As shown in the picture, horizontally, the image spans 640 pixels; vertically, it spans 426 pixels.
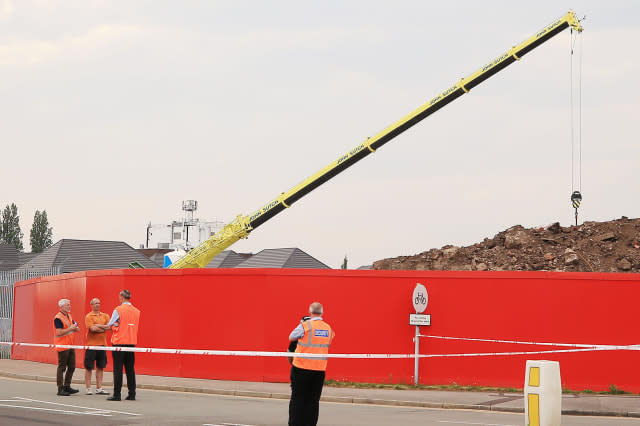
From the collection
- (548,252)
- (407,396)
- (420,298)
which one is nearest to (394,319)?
(420,298)

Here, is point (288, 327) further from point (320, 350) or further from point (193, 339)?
point (320, 350)

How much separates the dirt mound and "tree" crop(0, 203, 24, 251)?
78025 mm

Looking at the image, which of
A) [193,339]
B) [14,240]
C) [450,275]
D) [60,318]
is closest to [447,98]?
[450,275]

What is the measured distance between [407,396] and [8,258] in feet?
175

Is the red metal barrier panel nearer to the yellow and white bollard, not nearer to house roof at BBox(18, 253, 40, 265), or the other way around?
the yellow and white bollard

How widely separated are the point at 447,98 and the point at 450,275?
405 inches

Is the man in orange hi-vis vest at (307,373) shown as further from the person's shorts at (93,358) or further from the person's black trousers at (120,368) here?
the person's shorts at (93,358)

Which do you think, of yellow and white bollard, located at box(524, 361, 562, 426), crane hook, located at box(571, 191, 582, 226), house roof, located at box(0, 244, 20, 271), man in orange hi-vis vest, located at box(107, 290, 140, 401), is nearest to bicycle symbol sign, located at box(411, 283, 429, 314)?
man in orange hi-vis vest, located at box(107, 290, 140, 401)

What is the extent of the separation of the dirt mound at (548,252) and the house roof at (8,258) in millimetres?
39652

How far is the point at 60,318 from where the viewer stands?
1661cm

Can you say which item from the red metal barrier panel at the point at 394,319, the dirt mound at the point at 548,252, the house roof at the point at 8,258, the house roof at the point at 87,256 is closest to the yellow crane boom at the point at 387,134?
the dirt mound at the point at 548,252

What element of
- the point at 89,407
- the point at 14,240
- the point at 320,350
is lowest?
the point at 89,407

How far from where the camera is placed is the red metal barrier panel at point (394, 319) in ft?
63.2

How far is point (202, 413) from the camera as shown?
45.2ft
